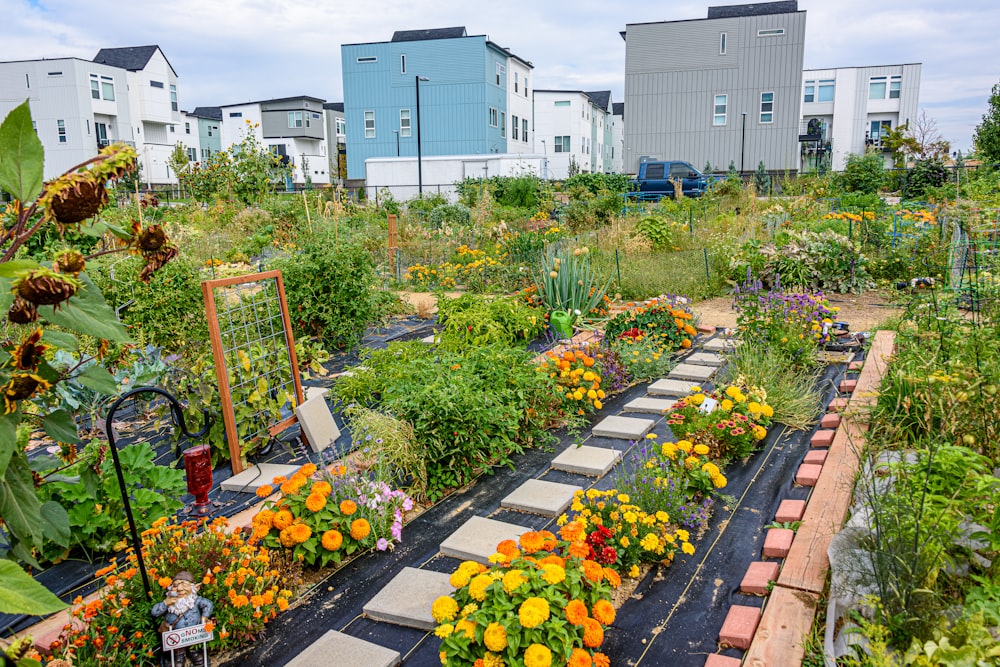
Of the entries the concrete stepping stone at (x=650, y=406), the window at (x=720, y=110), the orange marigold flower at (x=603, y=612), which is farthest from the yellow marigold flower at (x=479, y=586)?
the window at (x=720, y=110)

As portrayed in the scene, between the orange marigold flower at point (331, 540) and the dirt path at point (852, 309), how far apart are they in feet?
18.4

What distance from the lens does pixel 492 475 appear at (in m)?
4.09

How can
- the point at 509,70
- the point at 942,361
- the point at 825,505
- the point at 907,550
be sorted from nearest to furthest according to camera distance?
the point at 907,550
the point at 825,505
the point at 942,361
the point at 509,70

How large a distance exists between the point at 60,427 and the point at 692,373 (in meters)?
5.22

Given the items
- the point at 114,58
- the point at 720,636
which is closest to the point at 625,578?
the point at 720,636

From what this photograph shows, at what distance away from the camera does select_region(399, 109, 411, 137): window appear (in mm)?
31156

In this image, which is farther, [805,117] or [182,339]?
[805,117]

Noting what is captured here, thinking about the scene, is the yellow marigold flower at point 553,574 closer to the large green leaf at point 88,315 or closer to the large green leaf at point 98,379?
the large green leaf at point 98,379

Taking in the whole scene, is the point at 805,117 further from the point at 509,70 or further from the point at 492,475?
the point at 492,475

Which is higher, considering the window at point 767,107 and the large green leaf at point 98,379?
the window at point 767,107

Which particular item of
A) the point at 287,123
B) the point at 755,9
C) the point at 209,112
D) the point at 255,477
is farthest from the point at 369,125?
the point at 255,477

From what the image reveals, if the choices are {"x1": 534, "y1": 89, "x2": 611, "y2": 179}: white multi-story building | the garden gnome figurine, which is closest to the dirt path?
the garden gnome figurine

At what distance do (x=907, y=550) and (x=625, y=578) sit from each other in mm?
1147

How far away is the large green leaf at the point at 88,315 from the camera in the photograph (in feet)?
3.44
